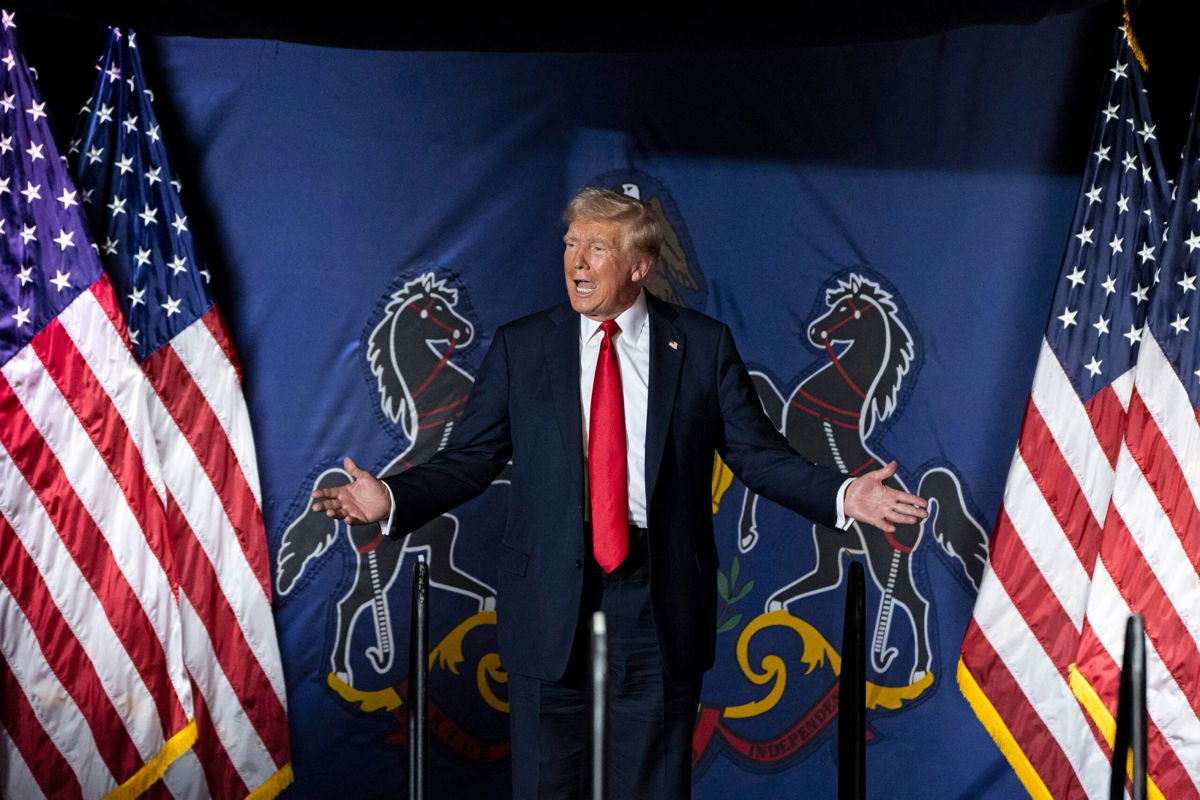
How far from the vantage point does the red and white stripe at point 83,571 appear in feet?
10.6

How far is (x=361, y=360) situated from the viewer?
3.75m

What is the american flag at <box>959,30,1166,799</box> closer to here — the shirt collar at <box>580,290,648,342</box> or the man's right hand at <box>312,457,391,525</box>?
the shirt collar at <box>580,290,648,342</box>

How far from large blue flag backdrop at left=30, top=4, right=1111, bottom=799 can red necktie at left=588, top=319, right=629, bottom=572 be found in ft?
3.22

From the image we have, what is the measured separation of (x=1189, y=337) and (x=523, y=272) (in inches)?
69.4

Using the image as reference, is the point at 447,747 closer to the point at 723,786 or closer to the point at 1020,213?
the point at 723,786

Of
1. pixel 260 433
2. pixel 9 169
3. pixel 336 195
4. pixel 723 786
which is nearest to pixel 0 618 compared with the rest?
pixel 260 433

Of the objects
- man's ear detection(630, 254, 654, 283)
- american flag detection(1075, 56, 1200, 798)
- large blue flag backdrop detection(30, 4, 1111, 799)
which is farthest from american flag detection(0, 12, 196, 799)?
american flag detection(1075, 56, 1200, 798)

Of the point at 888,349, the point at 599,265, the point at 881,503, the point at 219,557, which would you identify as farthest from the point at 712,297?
the point at 219,557

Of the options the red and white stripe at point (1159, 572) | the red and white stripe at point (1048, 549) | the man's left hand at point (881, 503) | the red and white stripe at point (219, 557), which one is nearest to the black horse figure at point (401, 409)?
the red and white stripe at point (219, 557)

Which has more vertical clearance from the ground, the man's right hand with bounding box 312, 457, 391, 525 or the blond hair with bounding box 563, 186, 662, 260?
the blond hair with bounding box 563, 186, 662, 260

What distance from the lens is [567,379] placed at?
2.91 meters

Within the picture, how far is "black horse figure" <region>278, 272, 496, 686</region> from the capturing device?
3.75 meters

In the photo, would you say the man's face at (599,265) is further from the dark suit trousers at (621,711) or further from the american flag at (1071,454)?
the american flag at (1071,454)

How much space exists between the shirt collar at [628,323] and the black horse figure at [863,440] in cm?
98
